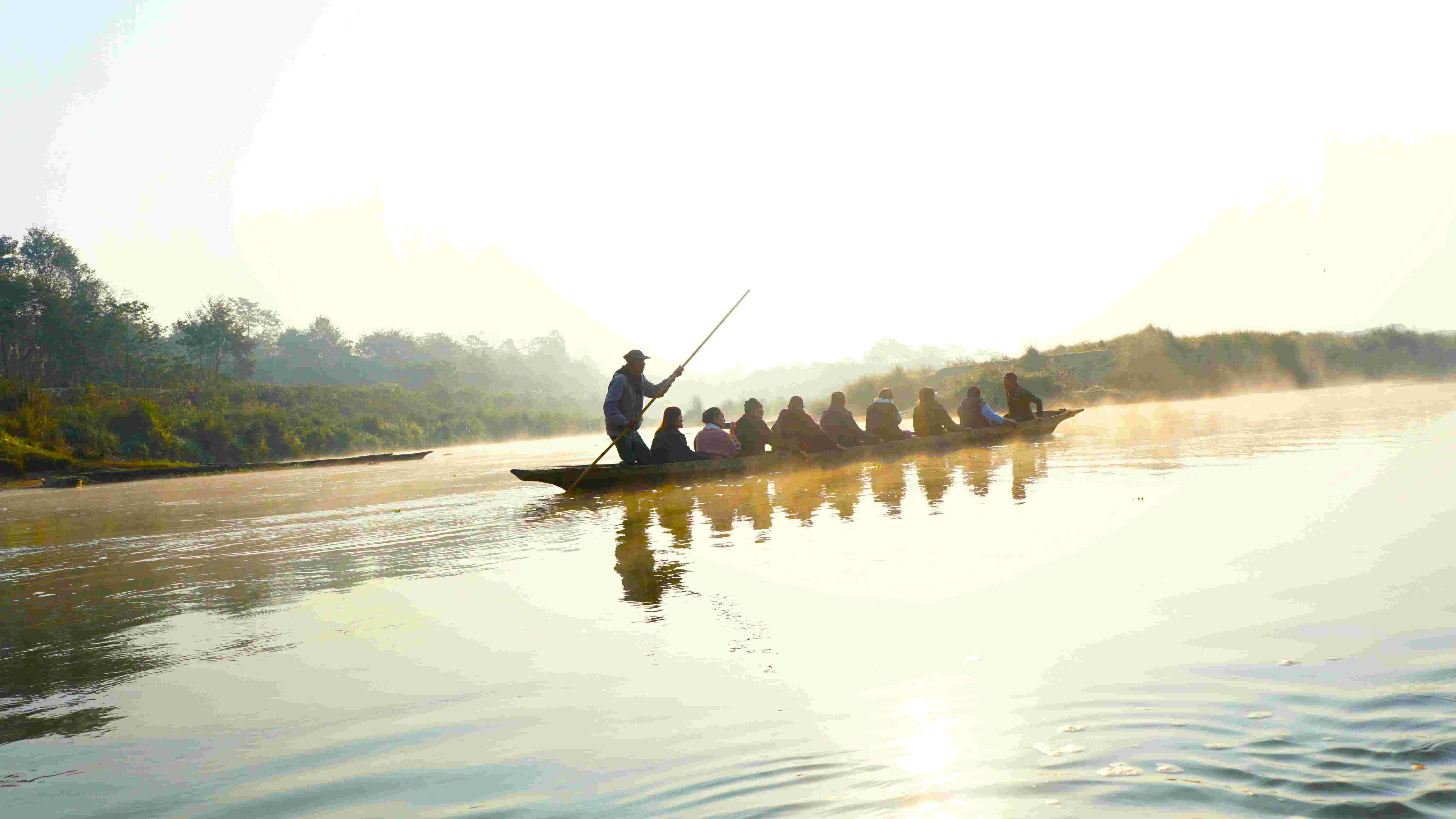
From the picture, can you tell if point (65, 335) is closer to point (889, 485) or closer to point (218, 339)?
point (218, 339)

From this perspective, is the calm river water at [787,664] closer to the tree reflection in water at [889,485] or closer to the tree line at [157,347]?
the tree reflection in water at [889,485]

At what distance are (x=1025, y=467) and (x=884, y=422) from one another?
3969mm

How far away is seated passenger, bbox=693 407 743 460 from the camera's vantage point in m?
14.9

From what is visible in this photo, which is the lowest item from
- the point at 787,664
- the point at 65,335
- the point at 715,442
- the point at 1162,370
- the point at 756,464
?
the point at 787,664

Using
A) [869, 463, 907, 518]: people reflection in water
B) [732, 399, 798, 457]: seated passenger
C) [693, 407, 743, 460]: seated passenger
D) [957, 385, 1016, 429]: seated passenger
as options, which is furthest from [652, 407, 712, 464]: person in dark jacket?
[957, 385, 1016, 429]: seated passenger

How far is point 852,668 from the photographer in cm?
418

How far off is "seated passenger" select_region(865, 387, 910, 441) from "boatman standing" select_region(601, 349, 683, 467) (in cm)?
442

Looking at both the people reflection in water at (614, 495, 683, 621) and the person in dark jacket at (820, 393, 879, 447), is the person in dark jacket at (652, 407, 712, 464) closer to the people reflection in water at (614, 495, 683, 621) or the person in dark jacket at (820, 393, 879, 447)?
the person in dark jacket at (820, 393, 879, 447)

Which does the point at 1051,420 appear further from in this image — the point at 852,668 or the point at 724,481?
the point at 852,668

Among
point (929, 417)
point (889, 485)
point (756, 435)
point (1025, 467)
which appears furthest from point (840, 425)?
point (889, 485)

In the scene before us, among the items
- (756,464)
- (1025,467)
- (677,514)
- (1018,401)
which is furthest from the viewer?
(1018,401)

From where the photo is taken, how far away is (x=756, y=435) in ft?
51.0

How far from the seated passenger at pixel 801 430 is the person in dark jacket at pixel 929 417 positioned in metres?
2.58

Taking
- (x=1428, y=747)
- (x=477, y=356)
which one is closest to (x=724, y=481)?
(x=1428, y=747)
